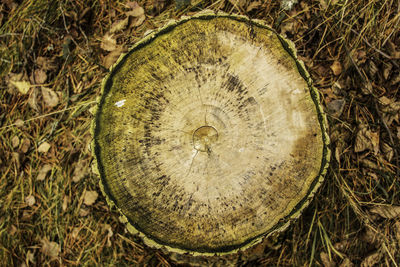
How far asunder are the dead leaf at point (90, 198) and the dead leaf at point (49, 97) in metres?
0.79

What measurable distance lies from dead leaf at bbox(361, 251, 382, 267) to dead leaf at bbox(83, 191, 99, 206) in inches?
81.8

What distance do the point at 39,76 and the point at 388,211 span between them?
2.93m

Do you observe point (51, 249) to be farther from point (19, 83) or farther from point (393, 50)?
point (393, 50)

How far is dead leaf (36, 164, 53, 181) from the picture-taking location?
2.33 meters

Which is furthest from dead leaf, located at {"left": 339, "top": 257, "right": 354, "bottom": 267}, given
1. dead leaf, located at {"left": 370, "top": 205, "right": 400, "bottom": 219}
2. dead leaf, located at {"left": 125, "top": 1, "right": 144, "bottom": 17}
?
dead leaf, located at {"left": 125, "top": 1, "right": 144, "bottom": 17}

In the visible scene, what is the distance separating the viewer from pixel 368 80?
2.21m

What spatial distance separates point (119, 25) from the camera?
2.32 metres

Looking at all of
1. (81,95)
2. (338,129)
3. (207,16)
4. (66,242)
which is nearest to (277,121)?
(207,16)

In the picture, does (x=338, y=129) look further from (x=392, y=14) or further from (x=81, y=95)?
(x=81, y=95)

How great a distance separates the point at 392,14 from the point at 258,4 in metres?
1.00

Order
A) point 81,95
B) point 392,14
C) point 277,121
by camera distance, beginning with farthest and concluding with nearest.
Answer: point 81,95 → point 392,14 → point 277,121

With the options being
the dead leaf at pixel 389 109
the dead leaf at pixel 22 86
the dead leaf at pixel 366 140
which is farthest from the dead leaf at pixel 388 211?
the dead leaf at pixel 22 86

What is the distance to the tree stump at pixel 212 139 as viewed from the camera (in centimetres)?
156

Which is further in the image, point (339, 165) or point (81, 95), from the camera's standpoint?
point (81, 95)
